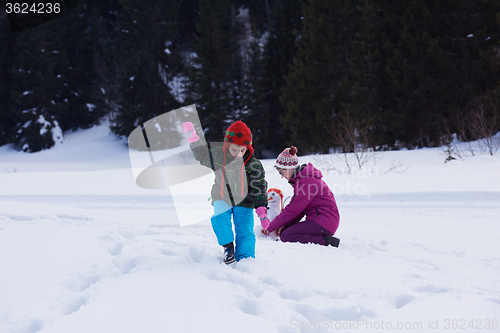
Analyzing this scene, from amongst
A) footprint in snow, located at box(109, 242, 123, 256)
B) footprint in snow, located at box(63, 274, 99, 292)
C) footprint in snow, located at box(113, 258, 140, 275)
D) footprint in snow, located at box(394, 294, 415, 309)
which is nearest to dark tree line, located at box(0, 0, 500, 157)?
footprint in snow, located at box(394, 294, 415, 309)

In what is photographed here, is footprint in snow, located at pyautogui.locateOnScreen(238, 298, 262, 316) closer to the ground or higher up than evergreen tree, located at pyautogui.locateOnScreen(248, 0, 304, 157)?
closer to the ground

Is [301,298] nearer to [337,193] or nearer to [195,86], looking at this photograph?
[337,193]

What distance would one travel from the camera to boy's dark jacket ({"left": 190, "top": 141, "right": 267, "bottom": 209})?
10.00 ft

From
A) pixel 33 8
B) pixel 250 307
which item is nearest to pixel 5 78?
pixel 33 8

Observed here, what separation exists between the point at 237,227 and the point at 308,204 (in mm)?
1258

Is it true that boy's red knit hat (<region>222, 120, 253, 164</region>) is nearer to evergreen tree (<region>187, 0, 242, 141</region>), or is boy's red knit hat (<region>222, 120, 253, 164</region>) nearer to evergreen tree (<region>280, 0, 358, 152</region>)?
evergreen tree (<region>280, 0, 358, 152</region>)

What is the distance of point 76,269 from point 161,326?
110 cm

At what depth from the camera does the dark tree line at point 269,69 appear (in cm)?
1557

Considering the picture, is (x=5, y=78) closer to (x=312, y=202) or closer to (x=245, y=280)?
(x=312, y=202)

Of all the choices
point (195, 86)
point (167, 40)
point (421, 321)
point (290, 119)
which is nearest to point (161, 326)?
point (421, 321)

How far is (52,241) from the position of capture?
3.26 meters

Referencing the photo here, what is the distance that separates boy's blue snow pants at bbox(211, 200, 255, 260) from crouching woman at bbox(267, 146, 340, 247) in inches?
41.7

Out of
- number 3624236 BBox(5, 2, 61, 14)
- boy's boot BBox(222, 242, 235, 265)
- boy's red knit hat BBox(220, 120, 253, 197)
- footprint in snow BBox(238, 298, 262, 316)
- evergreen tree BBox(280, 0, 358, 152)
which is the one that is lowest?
footprint in snow BBox(238, 298, 262, 316)

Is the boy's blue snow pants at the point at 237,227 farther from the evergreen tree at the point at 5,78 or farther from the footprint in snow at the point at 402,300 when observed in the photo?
the evergreen tree at the point at 5,78
